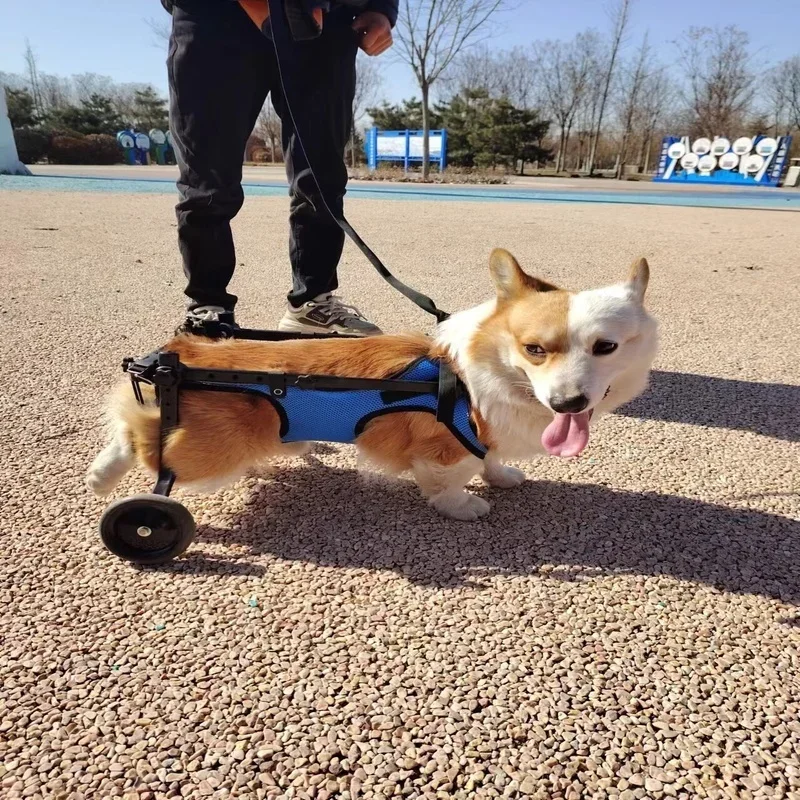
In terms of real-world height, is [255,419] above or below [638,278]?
below

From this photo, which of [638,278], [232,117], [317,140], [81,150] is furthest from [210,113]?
[81,150]

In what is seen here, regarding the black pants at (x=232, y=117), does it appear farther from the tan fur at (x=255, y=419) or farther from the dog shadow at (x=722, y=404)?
the dog shadow at (x=722, y=404)

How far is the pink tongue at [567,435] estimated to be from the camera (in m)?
2.04

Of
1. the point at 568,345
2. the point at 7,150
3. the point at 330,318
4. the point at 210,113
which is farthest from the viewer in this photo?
the point at 7,150

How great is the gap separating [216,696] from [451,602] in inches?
28.4

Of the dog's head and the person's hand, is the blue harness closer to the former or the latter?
the dog's head

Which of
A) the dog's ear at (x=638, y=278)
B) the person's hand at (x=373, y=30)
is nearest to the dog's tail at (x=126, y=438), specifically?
the dog's ear at (x=638, y=278)

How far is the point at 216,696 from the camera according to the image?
1.55m

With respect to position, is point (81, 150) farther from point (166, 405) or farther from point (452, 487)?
point (452, 487)

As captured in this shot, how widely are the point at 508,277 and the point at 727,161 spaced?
1326 inches

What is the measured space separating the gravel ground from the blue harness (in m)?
0.36

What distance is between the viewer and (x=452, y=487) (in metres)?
2.34

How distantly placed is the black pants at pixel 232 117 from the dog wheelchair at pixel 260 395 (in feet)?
3.43

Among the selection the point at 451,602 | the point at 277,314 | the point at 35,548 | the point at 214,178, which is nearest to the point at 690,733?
the point at 451,602
